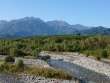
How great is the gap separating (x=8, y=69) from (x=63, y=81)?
30.6 ft

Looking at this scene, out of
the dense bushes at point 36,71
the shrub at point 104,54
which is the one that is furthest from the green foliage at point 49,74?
the shrub at point 104,54

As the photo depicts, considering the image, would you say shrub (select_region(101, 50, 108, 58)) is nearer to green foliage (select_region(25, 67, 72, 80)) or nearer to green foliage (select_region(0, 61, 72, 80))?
green foliage (select_region(0, 61, 72, 80))

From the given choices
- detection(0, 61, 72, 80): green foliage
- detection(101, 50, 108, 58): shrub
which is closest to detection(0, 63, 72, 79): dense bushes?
detection(0, 61, 72, 80): green foliage

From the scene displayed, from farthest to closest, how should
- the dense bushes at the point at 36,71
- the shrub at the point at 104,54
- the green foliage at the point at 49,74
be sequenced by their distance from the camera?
1. the shrub at the point at 104,54
2. the dense bushes at the point at 36,71
3. the green foliage at the point at 49,74

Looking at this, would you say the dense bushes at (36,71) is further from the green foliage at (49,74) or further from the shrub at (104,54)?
the shrub at (104,54)

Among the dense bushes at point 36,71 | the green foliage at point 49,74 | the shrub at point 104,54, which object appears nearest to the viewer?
the green foliage at point 49,74

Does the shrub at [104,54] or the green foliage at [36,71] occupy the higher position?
the green foliage at [36,71]

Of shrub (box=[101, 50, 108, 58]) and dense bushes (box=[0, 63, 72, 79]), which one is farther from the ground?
dense bushes (box=[0, 63, 72, 79])

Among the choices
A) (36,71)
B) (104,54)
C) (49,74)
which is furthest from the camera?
(104,54)

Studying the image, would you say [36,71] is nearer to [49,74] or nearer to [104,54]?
[49,74]

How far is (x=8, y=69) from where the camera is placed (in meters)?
43.2

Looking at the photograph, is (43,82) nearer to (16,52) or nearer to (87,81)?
(87,81)

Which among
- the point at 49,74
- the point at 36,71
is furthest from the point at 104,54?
the point at 49,74

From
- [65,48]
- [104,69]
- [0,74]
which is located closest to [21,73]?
[0,74]
